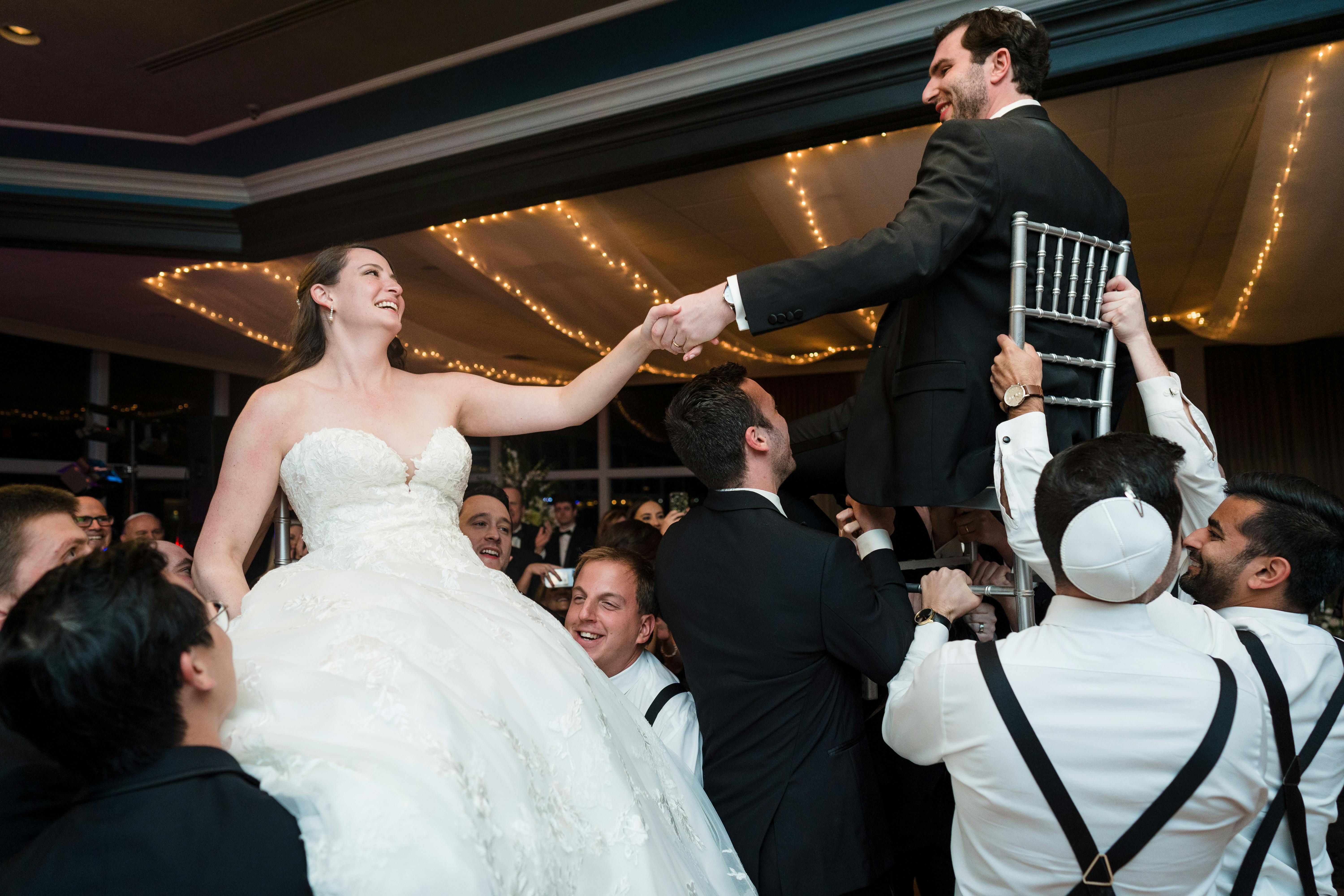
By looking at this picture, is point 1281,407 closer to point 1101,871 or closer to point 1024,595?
point 1024,595

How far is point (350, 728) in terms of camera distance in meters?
1.28

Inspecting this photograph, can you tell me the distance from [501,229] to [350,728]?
195 inches

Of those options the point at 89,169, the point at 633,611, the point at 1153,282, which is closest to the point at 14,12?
the point at 89,169

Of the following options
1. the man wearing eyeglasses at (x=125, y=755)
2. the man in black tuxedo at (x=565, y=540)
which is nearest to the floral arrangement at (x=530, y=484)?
the man in black tuxedo at (x=565, y=540)

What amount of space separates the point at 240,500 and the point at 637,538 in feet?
5.23

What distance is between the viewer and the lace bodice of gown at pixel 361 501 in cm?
200

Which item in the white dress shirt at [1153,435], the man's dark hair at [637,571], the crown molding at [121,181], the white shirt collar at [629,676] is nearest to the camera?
the white dress shirt at [1153,435]

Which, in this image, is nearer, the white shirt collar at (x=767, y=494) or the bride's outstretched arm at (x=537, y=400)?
the white shirt collar at (x=767, y=494)

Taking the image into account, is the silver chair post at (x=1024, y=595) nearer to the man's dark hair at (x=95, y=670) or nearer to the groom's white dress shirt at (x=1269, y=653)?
the groom's white dress shirt at (x=1269, y=653)

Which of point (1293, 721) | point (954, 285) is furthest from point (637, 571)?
point (1293, 721)

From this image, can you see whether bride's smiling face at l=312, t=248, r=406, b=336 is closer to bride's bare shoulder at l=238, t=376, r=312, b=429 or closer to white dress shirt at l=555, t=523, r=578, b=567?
bride's bare shoulder at l=238, t=376, r=312, b=429

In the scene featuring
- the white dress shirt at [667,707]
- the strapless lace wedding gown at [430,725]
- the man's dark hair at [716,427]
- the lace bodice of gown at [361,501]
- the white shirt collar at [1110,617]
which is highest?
the man's dark hair at [716,427]

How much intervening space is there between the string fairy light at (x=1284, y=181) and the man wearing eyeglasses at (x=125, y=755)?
14.7 ft

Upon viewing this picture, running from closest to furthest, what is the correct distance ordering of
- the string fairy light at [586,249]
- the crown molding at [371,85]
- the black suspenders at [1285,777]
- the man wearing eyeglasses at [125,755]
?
the man wearing eyeglasses at [125,755] → the black suspenders at [1285,777] → the crown molding at [371,85] → the string fairy light at [586,249]
